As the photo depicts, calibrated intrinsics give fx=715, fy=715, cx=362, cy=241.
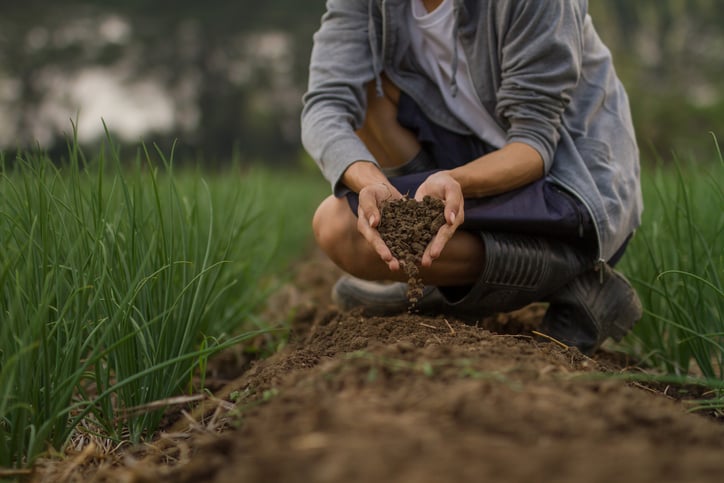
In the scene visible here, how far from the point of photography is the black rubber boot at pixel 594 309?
1.82m

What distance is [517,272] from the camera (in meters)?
1.72

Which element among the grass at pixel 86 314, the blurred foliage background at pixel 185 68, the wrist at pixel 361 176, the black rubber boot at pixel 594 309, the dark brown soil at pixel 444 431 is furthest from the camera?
the blurred foliage background at pixel 185 68

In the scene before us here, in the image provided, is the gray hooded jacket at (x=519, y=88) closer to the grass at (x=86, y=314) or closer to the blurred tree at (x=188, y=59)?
the grass at (x=86, y=314)

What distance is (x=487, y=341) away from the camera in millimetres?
1228

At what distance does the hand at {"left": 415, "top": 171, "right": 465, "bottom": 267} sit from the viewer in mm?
1482

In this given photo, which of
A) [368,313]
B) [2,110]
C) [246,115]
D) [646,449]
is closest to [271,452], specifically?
A: [646,449]

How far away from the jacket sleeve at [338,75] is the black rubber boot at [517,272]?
0.48m

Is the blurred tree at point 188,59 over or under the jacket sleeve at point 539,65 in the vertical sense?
over

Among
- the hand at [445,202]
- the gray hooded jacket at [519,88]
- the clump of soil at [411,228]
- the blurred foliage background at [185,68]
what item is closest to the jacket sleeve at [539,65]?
the gray hooded jacket at [519,88]

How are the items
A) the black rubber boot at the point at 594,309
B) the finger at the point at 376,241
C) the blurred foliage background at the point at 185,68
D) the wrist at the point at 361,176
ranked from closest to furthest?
the finger at the point at 376,241
the wrist at the point at 361,176
the black rubber boot at the point at 594,309
the blurred foliage background at the point at 185,68

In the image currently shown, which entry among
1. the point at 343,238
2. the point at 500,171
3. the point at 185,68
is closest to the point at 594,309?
the point at 500,171

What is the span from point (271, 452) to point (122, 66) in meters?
20.6

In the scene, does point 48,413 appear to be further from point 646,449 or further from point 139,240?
point 646,449

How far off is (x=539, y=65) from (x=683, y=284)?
61 cm
